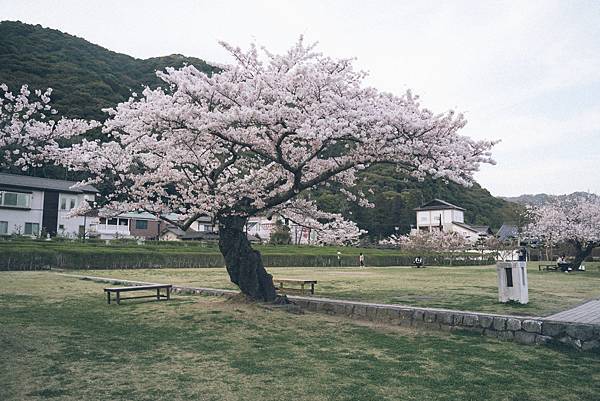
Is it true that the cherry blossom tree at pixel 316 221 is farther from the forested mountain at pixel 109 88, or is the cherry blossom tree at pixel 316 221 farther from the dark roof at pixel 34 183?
the dark roof at pixel 34 183

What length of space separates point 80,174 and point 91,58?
29.8 metres

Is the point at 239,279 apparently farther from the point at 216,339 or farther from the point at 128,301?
the point at 216,339

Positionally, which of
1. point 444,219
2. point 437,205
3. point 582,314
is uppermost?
point 437,205

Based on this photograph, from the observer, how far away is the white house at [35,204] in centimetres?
3828

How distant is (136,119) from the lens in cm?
1003

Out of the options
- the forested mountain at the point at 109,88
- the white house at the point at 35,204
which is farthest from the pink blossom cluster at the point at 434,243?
the white house at the point at 35,204

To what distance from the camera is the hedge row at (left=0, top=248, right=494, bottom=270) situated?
797 inches

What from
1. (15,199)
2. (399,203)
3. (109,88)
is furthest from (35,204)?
(399,203)

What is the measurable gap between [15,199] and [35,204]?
1.83m

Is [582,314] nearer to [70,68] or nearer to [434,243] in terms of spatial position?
[434,243]

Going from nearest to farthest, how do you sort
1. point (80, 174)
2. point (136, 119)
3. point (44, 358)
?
point (44, 358)
point (136, 119)
point (80, 174)

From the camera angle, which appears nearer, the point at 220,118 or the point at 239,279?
the point at 220,118

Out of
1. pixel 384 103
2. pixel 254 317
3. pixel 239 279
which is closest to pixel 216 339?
pixel 254 317

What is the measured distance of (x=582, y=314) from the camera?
8797mm
